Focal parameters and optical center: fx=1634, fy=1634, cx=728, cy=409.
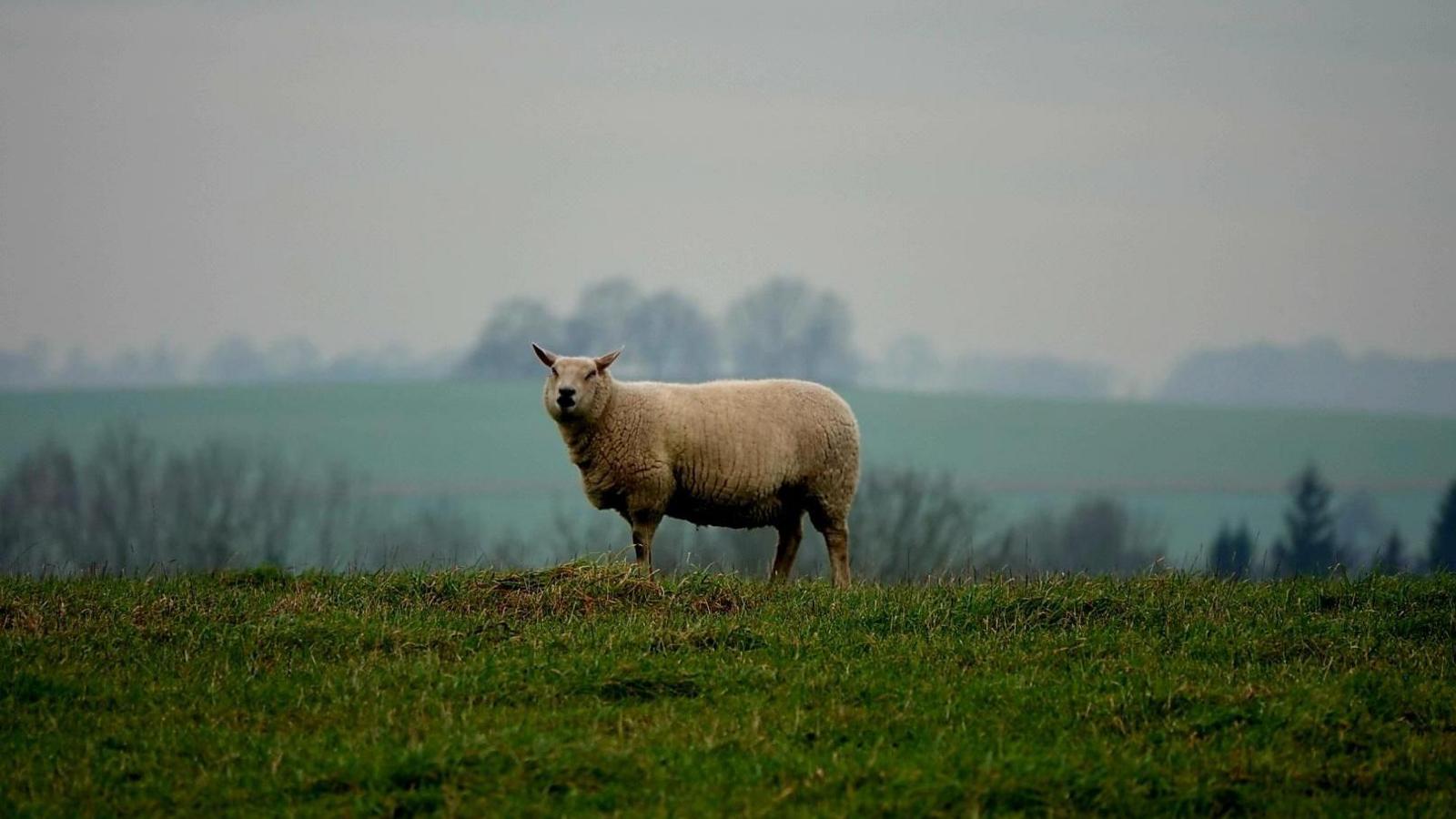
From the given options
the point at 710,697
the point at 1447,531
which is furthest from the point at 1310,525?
the point at 710,697

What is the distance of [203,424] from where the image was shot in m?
108

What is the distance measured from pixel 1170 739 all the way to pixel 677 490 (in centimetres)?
805

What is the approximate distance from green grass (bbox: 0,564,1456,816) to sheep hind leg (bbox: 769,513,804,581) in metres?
2.93

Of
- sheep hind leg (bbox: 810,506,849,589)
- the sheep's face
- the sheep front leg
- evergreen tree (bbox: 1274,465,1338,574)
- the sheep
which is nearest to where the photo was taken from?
the sheep's face

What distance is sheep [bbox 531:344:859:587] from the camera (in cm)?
1692

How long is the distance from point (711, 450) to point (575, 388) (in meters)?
1.63

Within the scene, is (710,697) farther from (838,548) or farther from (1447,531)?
(1447,531)

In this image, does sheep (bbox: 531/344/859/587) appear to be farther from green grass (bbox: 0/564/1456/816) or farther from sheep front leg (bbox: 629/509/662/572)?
green grass (bbox: 0/564/1456/816)

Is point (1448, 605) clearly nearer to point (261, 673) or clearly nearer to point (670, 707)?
point (670, 707)

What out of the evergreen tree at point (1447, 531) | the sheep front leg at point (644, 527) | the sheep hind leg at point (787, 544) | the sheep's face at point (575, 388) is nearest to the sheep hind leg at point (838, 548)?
the sheep hind leg at point (787, 544)

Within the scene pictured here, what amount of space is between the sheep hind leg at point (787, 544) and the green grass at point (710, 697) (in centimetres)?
293

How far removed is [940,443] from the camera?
107m

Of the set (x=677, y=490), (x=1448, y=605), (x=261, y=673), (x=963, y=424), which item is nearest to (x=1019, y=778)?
(x=261, y=673)

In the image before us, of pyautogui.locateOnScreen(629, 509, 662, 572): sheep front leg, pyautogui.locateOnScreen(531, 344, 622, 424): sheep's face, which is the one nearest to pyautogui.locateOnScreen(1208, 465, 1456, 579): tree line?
pyautogui.locateOnScreen(629, 509, 662, 572): sheep front leg
